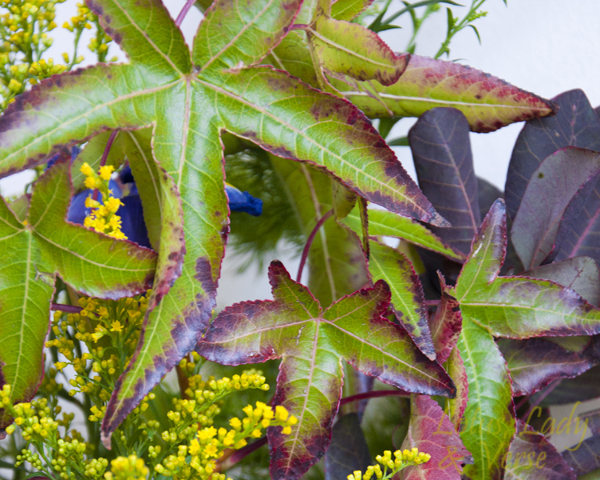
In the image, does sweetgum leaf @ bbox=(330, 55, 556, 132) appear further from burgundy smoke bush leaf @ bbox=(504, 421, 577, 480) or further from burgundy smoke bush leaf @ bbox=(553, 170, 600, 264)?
burgundy smoke bush leaf @ bbox=(504, 421, 577, 480)

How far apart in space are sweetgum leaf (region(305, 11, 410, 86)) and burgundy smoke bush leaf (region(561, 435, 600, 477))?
0.33m

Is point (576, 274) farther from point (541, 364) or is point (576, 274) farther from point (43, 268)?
point (43, 268)

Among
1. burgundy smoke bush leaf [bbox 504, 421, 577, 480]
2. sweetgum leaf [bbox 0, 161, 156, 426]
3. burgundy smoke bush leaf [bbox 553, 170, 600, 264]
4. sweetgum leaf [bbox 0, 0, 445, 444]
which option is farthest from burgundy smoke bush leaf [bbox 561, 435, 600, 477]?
sweetgum leaf [bbox 0, 161, 156, 426]

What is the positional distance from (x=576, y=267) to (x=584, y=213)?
63 mm

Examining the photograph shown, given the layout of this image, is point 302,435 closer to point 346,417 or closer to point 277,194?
point 346,417

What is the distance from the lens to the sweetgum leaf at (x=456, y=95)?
0.41 m

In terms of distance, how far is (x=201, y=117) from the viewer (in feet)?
1.01

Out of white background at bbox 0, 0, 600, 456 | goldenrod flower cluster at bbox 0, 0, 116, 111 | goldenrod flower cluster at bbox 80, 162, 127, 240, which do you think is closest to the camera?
→ goldenrod flower cluster at bbox 80, 162, 127, 240

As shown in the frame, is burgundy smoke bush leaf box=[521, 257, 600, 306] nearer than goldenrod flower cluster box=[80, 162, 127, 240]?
No

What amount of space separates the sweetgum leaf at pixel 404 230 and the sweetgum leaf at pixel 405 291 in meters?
0.02

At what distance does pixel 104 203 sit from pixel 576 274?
0.35 m

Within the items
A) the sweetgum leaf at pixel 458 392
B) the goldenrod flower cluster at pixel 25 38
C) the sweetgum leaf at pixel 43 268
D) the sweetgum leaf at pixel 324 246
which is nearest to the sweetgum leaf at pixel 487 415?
the sweetgum leaf at pixel 458 392

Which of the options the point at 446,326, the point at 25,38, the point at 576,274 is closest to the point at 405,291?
the point at 446,326

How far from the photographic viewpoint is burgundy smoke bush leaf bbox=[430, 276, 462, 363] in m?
0.34
